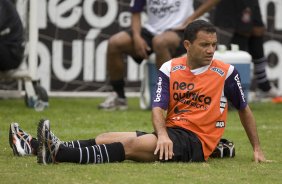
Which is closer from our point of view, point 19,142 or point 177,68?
point 177,68

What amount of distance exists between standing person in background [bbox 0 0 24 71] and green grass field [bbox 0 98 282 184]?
0.58 meters

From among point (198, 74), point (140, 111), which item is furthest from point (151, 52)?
point (198, 74)

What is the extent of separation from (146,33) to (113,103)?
92cm

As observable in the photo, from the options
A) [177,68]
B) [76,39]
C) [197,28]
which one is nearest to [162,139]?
[177,68]

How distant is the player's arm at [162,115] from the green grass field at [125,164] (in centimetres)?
10

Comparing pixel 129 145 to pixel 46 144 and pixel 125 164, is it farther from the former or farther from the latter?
Answer: pixel 46 144

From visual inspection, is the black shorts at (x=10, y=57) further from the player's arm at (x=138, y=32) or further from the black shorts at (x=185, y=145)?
the black shorts at (x=185, y=145)

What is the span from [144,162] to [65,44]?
20.4 feet

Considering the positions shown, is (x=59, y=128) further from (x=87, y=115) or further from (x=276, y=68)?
(x=276, y=68)

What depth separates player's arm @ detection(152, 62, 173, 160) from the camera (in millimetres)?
6461

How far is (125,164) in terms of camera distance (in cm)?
654

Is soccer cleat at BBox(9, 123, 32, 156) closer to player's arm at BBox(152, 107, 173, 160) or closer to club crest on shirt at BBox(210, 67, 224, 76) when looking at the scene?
player's arm at BBox(152, 107, 173, 160)

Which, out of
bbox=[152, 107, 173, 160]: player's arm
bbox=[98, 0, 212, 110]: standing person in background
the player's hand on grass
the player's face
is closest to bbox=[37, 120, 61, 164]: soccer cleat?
bbox=[152, 107, 173, 160]: player's arm

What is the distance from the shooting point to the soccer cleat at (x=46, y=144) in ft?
20.3
